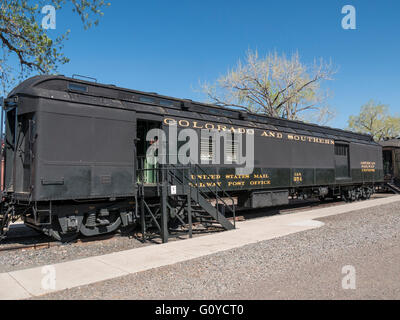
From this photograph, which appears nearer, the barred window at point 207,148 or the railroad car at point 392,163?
the barred window at point 207,148

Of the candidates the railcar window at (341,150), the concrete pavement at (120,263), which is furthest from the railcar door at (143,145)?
the railcar window at (341,150)

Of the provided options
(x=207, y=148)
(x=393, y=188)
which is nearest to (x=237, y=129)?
(x=207, y=148)

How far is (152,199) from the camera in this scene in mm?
9867

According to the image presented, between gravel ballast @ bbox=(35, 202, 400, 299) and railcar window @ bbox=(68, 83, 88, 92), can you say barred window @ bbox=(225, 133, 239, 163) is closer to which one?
gravel ballast @ bbox=(35, 202, 400, 299)

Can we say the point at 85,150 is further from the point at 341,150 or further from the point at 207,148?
the point at 341,150

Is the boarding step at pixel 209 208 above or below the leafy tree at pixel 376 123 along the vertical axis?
below

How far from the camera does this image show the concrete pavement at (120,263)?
518 cm

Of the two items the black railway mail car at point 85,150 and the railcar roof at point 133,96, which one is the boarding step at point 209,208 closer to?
the black railway mail car at point 85,150

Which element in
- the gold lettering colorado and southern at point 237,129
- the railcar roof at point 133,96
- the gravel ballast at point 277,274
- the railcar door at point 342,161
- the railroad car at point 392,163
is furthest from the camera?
the railroad car at point 392,163

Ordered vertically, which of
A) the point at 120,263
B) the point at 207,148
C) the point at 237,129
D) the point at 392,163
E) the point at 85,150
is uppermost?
the point at 237,129

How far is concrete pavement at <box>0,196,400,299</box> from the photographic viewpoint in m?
5.18

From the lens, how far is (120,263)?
650 cm
